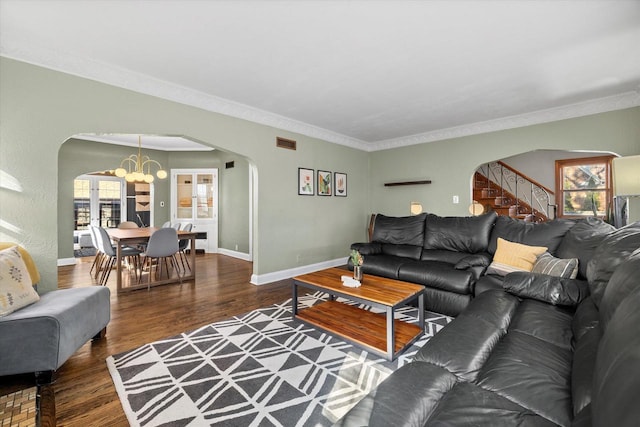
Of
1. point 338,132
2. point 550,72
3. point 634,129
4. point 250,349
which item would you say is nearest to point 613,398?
point 250,349

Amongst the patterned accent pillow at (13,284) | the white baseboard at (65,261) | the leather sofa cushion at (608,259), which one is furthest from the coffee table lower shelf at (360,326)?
the white baseboard at (65,261)

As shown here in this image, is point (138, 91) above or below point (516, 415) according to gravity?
above

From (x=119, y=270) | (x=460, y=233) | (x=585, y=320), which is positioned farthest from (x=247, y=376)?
(x=119, y=270)

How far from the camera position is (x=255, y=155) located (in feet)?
14.1

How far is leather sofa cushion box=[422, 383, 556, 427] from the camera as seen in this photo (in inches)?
35.8

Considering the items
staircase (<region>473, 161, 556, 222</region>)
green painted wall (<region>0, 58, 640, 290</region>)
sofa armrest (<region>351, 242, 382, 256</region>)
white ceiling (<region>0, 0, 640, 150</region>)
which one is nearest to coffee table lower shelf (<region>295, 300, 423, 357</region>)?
sofa armrest (<region>351, 242, 382, 256</region>)

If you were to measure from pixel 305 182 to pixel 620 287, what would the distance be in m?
4.30

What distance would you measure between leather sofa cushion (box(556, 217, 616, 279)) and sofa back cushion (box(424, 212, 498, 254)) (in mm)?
778

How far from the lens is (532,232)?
3.01 m

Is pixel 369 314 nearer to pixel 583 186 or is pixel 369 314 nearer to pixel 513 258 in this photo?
pixel 513 258

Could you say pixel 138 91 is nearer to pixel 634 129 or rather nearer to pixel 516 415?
pixel 516 415

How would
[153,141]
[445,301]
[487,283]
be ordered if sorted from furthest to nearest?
[153,141] → [445,301] → [487,283]

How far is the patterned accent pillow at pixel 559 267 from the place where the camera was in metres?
2.27

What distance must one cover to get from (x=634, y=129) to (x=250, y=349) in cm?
532
